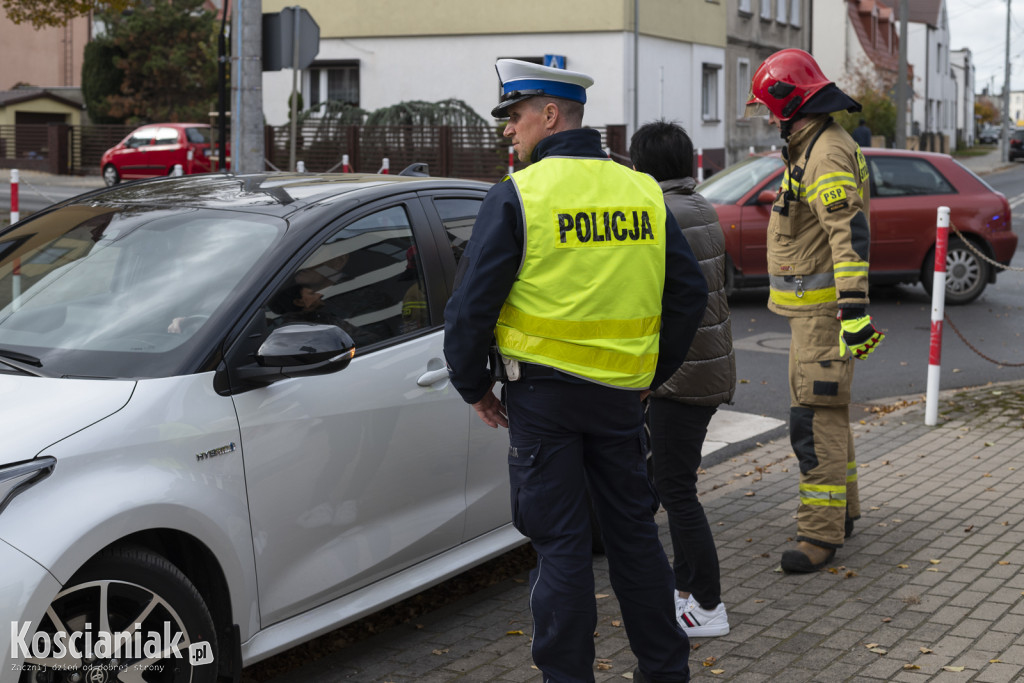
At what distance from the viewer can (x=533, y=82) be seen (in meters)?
3.54

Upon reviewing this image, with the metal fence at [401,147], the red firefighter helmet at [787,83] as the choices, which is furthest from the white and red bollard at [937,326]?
the metal fence at [401,147]

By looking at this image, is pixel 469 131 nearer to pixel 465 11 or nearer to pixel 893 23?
pixel 465 11

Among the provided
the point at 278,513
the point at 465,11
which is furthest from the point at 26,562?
the point at 465,11

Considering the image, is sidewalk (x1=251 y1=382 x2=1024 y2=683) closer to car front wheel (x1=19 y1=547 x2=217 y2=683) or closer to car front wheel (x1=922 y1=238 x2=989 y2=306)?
car front wheel (x1=19 y1=547 x2=217 y2=683)

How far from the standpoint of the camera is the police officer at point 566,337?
3406mm

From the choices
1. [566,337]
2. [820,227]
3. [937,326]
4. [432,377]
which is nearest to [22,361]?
[432,377]

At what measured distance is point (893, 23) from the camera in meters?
59.9

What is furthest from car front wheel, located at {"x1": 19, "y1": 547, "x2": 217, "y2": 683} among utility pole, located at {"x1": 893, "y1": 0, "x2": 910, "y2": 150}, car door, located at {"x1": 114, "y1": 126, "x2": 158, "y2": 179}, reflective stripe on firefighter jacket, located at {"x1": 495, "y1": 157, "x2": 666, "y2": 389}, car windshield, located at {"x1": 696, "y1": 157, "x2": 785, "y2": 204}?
car door, located at {"x1": 114, "y1": 126, "x2": 158, "y2": 179}

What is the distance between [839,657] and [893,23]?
60466mm

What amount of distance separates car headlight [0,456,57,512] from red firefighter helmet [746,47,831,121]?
3.30m

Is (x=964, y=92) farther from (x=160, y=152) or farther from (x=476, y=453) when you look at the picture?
(x=476, y=453)

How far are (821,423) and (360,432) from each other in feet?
7.25

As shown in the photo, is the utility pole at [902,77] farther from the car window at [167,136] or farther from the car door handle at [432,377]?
Result: the car door handle at [432,377]

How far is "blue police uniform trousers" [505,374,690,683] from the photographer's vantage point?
3.45m
